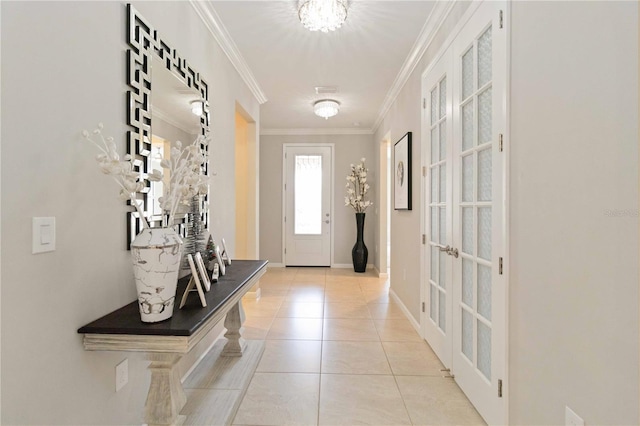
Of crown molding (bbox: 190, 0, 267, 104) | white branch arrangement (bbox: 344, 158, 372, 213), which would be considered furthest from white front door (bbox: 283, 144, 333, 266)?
crown molding (bbox: 190, 0, 267, 104)

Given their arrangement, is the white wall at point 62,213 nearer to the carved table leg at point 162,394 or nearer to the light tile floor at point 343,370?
the carved table leg at point 162,394

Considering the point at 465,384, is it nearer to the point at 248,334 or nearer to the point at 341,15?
the point at 248,334

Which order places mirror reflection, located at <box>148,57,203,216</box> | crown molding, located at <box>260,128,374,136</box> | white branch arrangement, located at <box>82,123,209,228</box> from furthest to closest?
crown molding, located at <box>260,128,374,136</box> → mirror reflection, located at <box>148,57,203,216</box> → white branch arrangement, located at <box>82,123,209,228</box>

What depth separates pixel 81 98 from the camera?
125 cm

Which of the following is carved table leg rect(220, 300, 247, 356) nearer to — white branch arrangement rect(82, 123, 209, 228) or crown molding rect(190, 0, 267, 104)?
white branch arrangement rect(82, 123, 209, 228)

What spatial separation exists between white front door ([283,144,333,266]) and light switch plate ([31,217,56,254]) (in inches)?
201

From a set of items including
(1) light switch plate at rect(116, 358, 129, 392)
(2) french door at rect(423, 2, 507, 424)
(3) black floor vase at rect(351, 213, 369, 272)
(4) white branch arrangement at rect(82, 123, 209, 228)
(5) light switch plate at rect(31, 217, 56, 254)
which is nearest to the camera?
(5) light switch plate at rect(31, 217, 56, 254)

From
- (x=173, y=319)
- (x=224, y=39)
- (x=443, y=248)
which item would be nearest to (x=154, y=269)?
(x=173, y=319)

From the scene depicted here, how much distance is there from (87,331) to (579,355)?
5.85 ft

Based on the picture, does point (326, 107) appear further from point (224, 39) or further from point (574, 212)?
point (574, 212)

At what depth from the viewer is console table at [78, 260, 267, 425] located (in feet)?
4.08

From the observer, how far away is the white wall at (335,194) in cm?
619

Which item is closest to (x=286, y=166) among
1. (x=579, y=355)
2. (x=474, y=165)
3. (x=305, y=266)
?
(x=305, y=266)

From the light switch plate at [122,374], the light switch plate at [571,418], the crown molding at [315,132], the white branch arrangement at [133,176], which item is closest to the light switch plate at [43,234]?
the white branch arrangement at [133,176]
